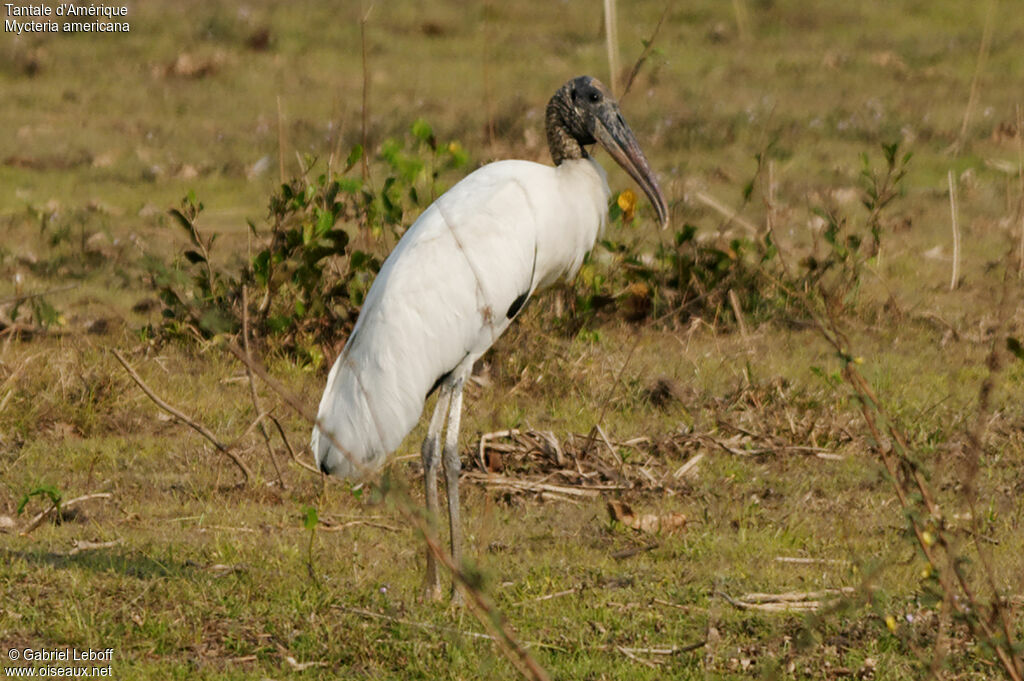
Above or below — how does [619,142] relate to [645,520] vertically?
above

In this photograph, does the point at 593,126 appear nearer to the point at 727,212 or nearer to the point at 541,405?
the point at 727,212

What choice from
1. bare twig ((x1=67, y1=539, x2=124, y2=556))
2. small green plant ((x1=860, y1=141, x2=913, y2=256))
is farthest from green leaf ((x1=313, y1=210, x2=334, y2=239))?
small green plant ((x1=860, y1=141, x2=913, y2=256))

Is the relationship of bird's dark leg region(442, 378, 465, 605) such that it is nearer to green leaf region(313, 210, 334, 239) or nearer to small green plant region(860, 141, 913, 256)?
green leaf region(313, 210, 334, 239)

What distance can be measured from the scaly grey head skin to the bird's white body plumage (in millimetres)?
321

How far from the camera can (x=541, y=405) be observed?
6.12 m

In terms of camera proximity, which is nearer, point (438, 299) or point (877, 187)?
point (438, 299)

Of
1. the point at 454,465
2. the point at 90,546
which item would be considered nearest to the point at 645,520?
the point at 454,465

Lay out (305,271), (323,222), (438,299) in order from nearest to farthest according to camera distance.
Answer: (438,299)
(323,222)
(305,271)

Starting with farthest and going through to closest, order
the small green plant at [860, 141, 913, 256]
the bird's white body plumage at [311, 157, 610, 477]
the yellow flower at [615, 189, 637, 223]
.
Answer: the yellow flower at [615, 189, 637, 223], the small green plant at [860, 141, 913, 256], the bird's white body plumage at [311, 157, 610, 477]

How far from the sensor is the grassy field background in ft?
13.2

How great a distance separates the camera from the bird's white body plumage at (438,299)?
4.52 m

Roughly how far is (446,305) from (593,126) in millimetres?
910

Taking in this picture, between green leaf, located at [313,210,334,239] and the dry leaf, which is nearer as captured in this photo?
the dry leaf

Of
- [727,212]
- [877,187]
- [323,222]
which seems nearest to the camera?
[727,212]
